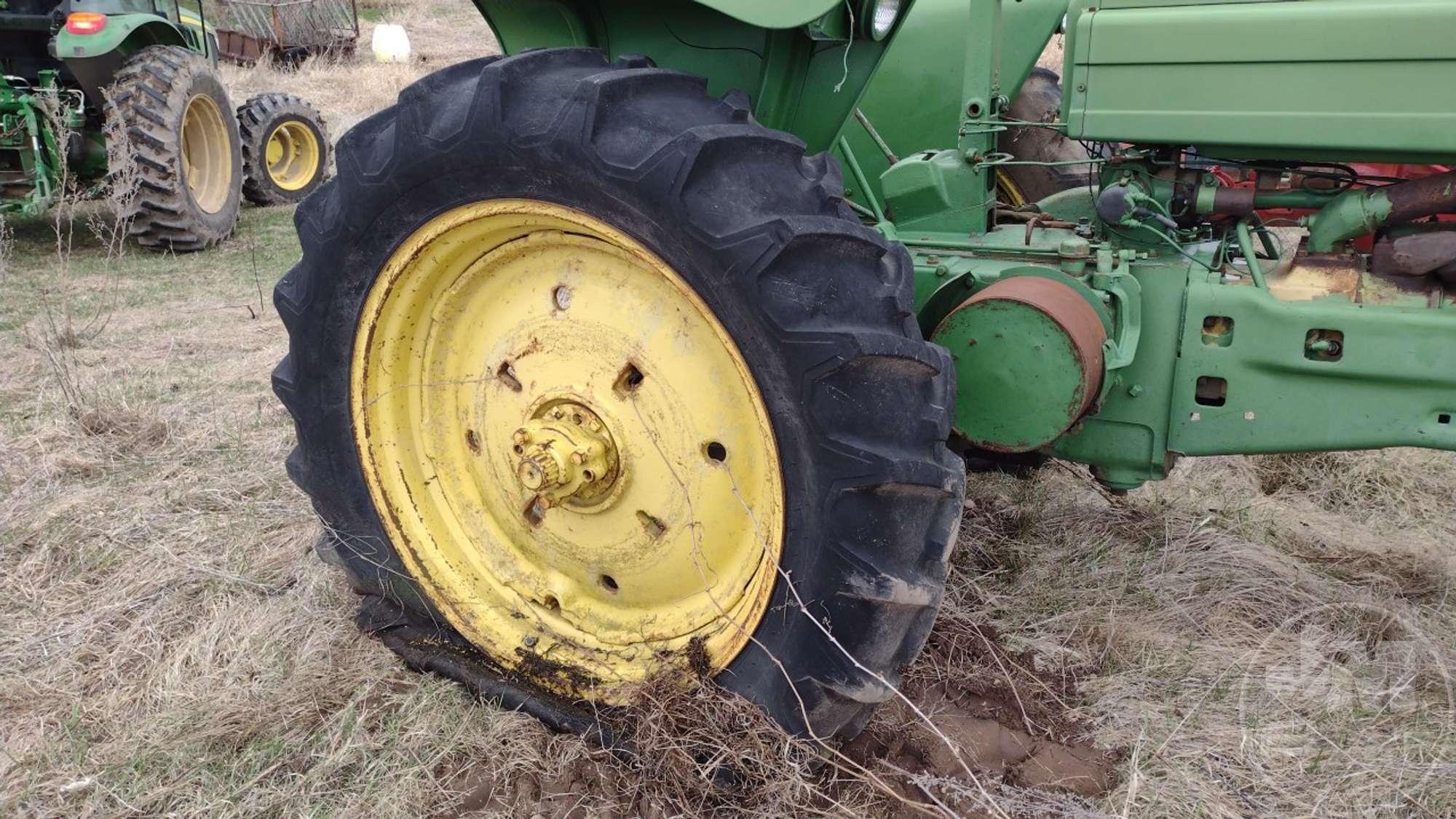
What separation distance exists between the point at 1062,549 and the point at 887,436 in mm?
1486

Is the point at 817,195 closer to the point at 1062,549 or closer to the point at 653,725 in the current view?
the point at 653,725

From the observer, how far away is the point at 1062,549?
299 cm

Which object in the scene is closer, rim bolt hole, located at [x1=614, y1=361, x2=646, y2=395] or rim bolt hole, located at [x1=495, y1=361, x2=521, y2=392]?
rim bolt hole, located at [x1=614, y1=361, x2=646, y2=395]

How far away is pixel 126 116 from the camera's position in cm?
660

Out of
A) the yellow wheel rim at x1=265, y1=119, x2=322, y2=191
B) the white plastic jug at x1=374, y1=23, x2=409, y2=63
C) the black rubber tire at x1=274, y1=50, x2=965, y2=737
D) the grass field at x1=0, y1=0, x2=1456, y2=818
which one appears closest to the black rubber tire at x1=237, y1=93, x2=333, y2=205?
the yellow wheel rim at x1=265, y1=119, x2=322, y2=191

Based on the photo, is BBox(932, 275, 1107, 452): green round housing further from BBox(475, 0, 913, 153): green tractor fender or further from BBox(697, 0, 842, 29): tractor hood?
BBox(697, 0, 842, 29): tractor hood

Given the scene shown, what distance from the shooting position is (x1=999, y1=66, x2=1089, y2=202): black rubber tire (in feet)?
12.1

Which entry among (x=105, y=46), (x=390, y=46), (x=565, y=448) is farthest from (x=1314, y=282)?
(x=390, y=46)

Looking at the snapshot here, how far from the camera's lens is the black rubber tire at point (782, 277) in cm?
169

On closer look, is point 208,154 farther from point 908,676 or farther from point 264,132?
point 908,676

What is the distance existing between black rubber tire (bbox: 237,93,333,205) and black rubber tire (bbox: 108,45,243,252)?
109 centimetres

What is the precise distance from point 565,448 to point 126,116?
6.02 metres

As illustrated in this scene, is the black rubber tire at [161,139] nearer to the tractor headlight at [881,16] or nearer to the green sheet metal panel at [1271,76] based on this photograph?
the tractor headlight at [881,16]

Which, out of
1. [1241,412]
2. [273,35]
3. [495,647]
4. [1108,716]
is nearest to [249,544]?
[495,647]
